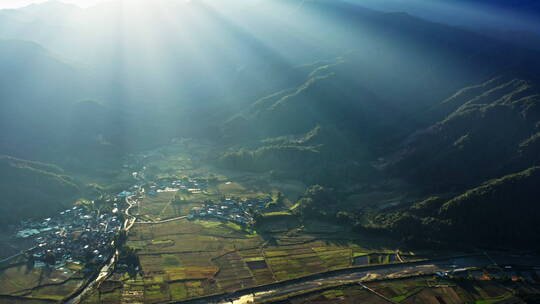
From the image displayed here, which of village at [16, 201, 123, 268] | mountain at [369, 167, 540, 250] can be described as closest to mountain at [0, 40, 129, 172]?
village at [16, 201, 123, 268]

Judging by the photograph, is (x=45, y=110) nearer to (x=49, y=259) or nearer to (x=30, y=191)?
(x=30, y=191)

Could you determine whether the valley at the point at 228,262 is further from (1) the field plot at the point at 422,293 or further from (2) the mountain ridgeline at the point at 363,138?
(2) the mountain ridgeline at the point at 363,138

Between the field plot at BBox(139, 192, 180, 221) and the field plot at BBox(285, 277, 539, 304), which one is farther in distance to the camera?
the field plot at BBox(139, 192, 180, 221)

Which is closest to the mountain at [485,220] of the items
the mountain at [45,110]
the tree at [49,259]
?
the tree at [49,259]

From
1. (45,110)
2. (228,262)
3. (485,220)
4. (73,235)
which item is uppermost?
(45,110)

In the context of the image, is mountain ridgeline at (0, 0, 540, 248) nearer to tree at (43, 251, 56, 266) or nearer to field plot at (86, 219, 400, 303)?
field plot at (86, 219, 400, 303)

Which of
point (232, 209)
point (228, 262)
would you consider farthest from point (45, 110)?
point (228, 262)

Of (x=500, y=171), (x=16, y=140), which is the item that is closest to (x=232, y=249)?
(x=500, y=171)

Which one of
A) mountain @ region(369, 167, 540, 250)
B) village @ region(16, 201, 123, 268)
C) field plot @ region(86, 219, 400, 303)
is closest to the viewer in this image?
field plot @ region(86, 219, 400, 303)

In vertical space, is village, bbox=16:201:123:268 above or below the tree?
above
